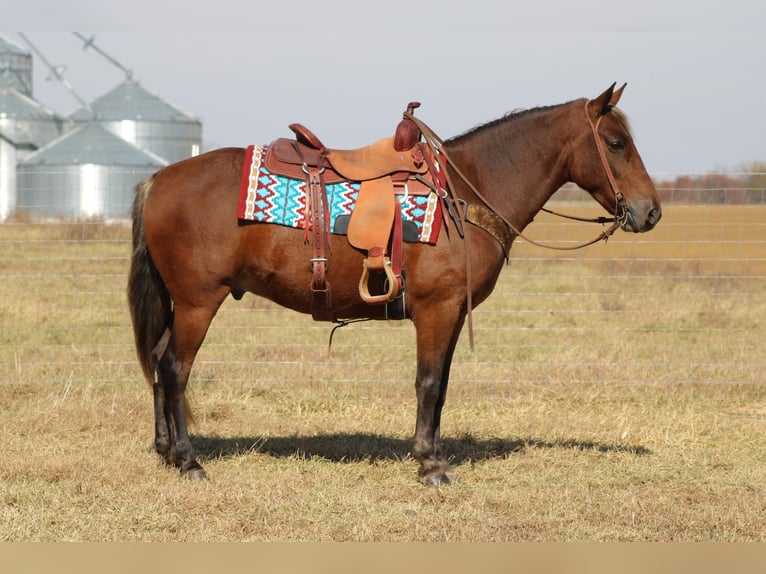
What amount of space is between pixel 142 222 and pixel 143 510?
1.87 meters

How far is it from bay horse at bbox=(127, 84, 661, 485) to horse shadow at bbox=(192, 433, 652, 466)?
1.74 feet

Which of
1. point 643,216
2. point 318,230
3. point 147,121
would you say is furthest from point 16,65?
point 643,216

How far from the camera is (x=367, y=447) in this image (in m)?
6.50

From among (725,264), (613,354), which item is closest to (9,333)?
(613,354)

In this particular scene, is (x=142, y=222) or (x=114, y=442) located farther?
(x=114, y=442)

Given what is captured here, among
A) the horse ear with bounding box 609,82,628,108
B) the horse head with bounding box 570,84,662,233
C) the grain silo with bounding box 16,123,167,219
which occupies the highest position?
the grain silo with bounding box 16,123,167,219

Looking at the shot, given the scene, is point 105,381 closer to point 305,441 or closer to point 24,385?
point 24,385

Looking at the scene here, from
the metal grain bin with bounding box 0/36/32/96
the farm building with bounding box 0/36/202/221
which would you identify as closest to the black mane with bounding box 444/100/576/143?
the farm building with bounding box 0/36/202/221

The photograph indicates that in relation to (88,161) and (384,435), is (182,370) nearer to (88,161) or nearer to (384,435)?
(384,435)

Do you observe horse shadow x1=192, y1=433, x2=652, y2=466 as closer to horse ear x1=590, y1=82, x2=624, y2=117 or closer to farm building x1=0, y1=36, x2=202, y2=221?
horse ear x1=590, y1=82, x2=624, y2=117

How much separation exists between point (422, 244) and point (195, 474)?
6.31 ft

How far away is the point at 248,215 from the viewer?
5527 millimetres

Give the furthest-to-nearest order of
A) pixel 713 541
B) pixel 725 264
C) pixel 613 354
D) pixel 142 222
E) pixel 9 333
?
pixel 725 264 → pixel 9 333 → pixel 613 354 → pixel 142 222 → pixel 713 541

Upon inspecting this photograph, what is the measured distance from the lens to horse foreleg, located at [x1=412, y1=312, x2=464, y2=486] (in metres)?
5.63
